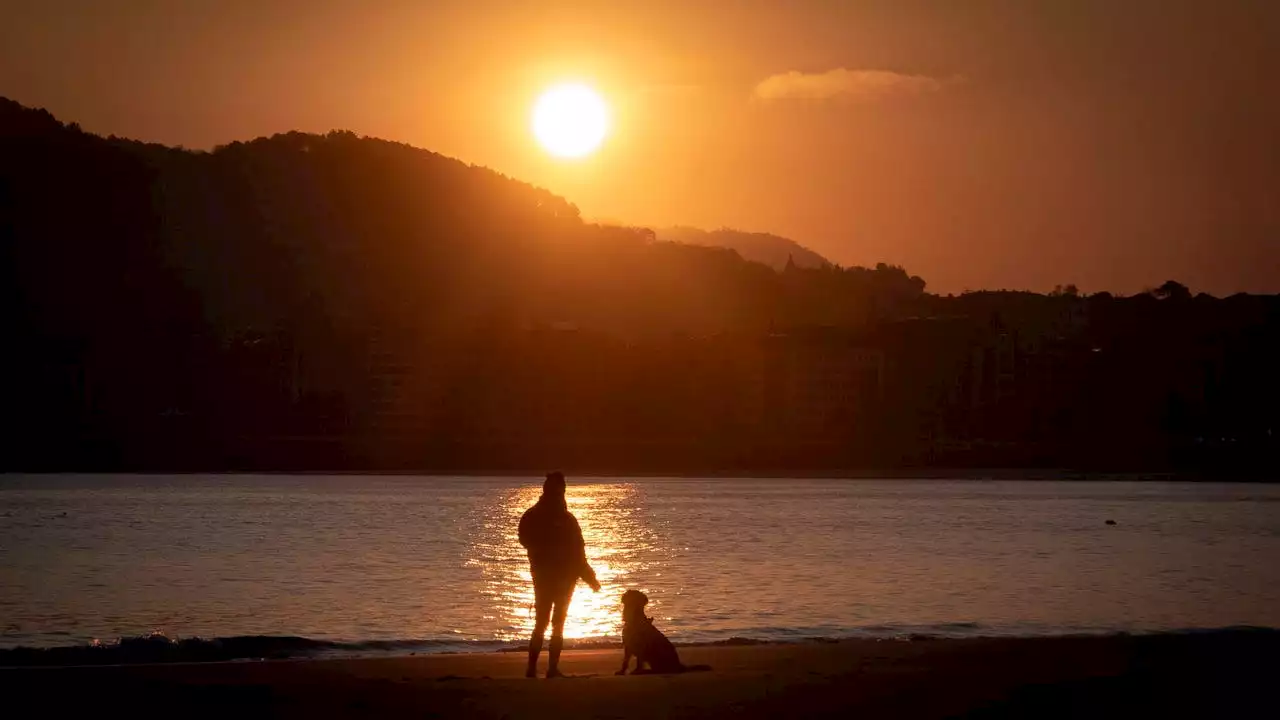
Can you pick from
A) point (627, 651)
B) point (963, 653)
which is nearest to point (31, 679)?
point (627, 651)

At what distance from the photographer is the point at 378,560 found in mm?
51625

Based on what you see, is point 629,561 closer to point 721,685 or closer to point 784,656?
point 784,656

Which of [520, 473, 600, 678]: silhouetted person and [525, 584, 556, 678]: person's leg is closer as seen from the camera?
[520, 473, 600, 678]: silhouetted person

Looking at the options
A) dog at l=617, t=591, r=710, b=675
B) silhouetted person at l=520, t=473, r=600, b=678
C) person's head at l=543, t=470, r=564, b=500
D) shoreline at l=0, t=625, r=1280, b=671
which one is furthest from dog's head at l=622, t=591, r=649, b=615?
shoreline at l=0, t=625, r=1280, b=671

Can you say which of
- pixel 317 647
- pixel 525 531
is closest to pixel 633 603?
pixel 525 531

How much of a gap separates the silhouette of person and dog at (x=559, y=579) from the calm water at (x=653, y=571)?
23.1ft

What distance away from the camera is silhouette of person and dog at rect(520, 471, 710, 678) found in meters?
17.5

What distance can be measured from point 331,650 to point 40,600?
14.0 m

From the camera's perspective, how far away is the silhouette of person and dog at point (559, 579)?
1748 cm

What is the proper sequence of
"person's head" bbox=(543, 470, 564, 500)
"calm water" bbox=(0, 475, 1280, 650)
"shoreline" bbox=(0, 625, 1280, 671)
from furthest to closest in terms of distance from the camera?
1. "calm water" bbox=(0, 475, 1280, 650)
2. "shoreline" bbox=(0, 625, 1280, 671)
3. "person's head" bbox=(543, 470, 564, 500)

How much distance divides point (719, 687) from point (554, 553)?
2.20 m

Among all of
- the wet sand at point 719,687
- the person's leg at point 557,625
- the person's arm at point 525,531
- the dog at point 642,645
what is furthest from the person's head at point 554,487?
the wet sand at point 719,687

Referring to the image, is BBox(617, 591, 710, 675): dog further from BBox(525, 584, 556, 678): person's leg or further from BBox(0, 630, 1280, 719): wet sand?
BBox(525, 584, 556, 678): person's leg

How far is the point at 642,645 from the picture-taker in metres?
18.5
